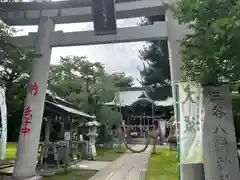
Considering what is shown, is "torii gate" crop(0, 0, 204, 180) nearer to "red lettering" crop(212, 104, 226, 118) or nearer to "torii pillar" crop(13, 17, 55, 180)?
"torii pillar" crop(13, 17, 55, 180)

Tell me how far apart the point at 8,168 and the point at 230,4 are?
8.21 metres

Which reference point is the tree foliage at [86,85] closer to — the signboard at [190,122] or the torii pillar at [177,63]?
the torii pillar at [177,63]

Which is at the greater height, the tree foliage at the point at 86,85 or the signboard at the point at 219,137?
the tree foliage at the point at 86,85

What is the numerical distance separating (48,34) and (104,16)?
1.71m

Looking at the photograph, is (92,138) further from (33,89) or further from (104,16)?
(104,16)

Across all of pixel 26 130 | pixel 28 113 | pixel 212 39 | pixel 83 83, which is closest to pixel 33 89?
pixel 28 113

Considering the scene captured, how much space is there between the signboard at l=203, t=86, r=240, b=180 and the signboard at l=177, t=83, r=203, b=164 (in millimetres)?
160

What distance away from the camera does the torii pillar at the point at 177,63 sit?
516 cm

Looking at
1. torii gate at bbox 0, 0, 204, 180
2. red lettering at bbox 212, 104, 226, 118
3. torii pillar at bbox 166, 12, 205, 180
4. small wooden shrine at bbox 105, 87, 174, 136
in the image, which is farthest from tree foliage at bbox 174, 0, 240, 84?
small wooden shrine at bbox 105, 87, 174, 136

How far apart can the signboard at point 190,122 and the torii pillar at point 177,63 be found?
1.66 feet

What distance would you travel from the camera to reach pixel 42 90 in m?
6.75

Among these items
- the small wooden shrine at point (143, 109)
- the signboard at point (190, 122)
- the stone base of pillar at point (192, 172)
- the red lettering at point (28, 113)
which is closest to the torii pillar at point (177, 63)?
the stone base of pillar at point (192, 172)

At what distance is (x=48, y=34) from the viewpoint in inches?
268

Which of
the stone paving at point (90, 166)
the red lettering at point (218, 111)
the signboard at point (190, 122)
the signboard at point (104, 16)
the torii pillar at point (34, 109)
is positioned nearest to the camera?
the red lettering at point (218, 111)
